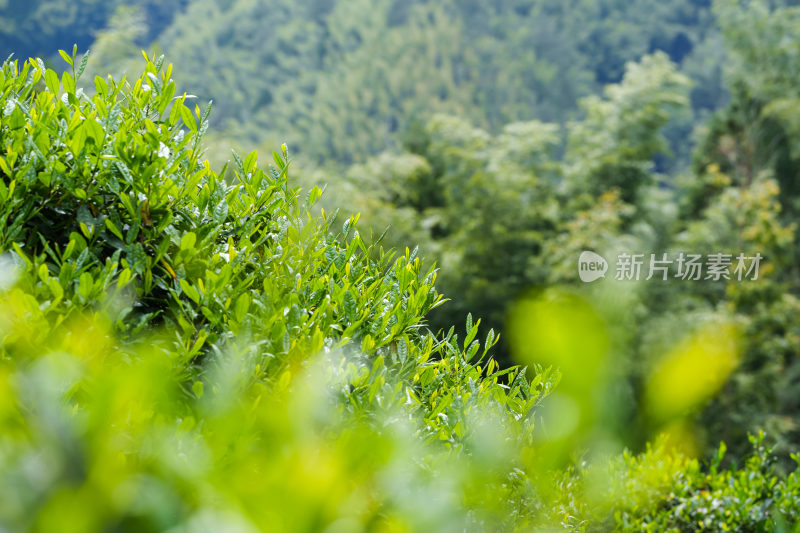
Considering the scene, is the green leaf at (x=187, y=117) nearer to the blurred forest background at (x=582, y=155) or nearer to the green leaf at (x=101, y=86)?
the green leaf at (x=101, y=86)

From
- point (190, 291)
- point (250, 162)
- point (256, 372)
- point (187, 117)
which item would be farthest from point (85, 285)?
point (250, 162)

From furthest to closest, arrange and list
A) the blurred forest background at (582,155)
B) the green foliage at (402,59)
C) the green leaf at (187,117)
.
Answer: the green foliage at (402,59)
the blurred forest background at (582,155)
the green leaf at (187,117)

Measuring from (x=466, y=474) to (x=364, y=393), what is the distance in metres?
0.39

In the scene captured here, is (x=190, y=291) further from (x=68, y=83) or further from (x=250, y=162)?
(x=68, y=83)

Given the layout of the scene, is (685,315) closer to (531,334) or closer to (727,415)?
(727,415)

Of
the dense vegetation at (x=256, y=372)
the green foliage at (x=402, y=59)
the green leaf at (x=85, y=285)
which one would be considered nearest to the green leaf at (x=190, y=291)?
the dense vegetation at (x=256, y=372)

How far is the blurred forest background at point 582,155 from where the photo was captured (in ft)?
36.9

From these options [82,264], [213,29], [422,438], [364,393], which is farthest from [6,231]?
[213,29]

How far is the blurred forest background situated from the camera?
1125 cm

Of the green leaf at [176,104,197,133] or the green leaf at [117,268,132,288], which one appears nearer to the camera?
the green leaf at [117,268,132,288]

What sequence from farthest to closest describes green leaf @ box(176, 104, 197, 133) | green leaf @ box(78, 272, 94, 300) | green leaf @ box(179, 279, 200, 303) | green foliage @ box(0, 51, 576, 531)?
1. green leaf @ box(176, 104, 197, 133)
2. green leaf @ box(179, 279, 200, 303)
3. green leaf @ box(78, 272, 94, 300)
4. green foliage @ box(0, 51, 576, 531)

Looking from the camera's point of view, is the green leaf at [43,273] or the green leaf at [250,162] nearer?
the green leaf at [43,273]

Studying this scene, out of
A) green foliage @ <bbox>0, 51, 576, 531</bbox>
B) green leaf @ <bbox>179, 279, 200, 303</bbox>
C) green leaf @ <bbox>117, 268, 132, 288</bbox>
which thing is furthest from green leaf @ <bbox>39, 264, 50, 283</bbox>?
green leaf @ <bbox>179, 279, 200, 303</bbox>

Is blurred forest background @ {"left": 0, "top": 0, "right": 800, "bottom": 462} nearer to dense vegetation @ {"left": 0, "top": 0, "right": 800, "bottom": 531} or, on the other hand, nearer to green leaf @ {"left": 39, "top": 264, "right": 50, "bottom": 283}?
dense vegetation @ {"left": 0, "top": 0, "right": 800, "bottom": 531}
